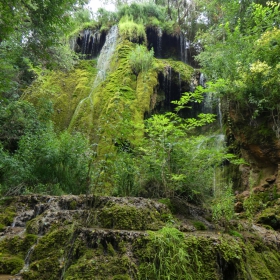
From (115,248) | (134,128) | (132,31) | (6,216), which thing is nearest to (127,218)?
(115,248)

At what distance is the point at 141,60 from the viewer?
11.6m

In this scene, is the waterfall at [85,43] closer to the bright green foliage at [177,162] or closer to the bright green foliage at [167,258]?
the bright green foliage at [177,162]

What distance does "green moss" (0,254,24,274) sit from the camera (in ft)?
10.2

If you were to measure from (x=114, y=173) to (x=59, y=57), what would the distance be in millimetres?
7631

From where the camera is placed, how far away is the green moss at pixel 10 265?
3107 millimetres

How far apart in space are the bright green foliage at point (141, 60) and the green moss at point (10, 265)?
9755 millimetres

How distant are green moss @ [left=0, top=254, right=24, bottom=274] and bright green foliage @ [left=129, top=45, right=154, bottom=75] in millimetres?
9755

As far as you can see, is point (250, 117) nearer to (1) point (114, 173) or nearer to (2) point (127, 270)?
(1) point (114, 173)

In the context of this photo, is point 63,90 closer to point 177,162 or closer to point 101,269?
point 177,162

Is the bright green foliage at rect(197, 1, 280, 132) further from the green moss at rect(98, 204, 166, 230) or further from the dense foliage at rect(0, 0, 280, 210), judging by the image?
the green moss at rect(98, 204, 166, 230)

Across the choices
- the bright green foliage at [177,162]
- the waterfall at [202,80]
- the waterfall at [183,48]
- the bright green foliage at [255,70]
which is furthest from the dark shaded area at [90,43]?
the bright green foliage at [177,162]

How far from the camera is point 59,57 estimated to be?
36.5 ft

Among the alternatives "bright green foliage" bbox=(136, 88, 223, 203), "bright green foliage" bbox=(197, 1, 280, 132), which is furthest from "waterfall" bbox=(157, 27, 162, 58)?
"bright green foliage" bbox=(136, 88, 223, 203)

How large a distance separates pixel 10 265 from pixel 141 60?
33.2ft
